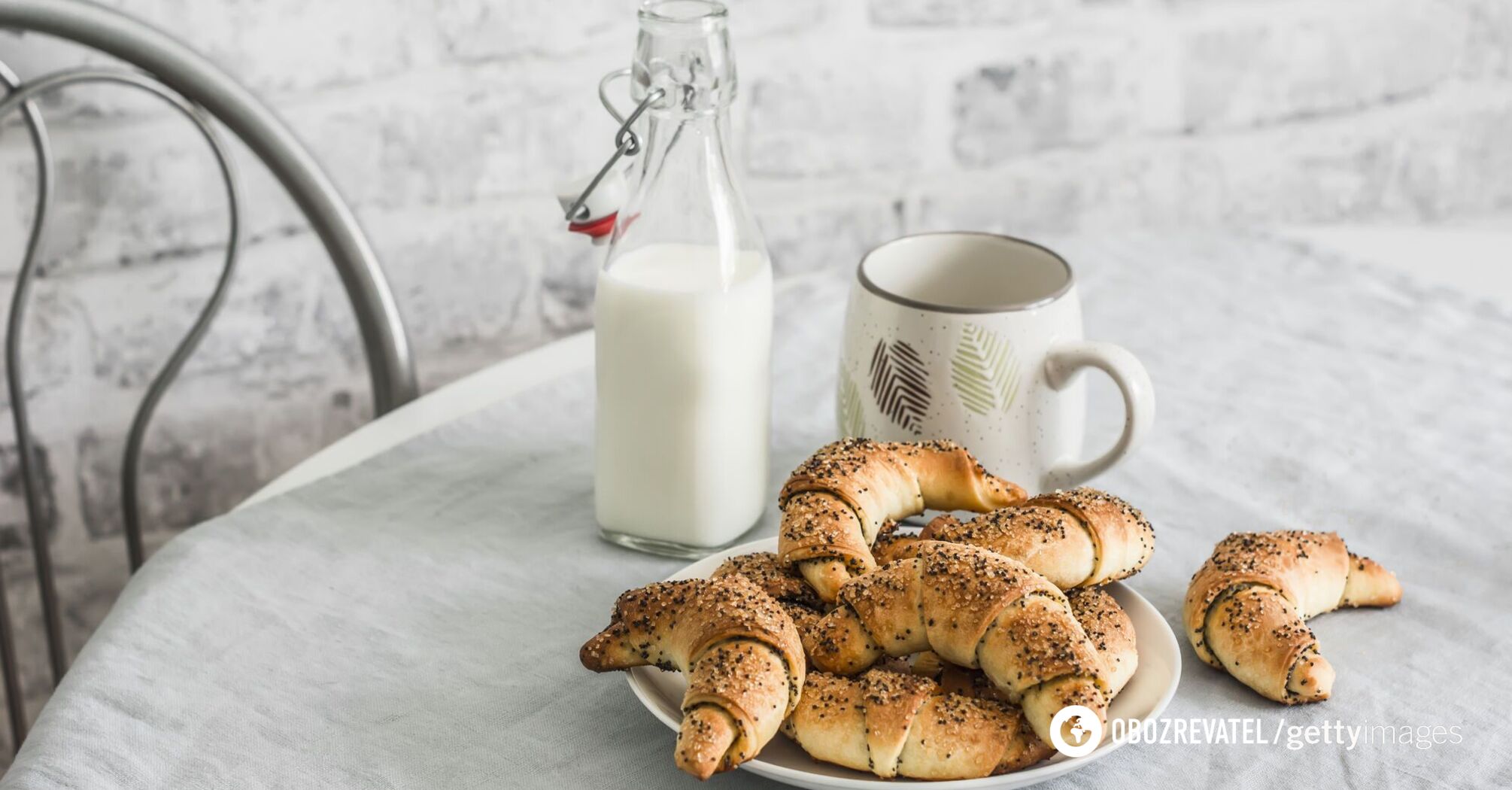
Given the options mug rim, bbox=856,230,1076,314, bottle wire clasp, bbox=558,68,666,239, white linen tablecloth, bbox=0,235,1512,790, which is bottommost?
white linen tablecloth, bbox=0,235,1512,790

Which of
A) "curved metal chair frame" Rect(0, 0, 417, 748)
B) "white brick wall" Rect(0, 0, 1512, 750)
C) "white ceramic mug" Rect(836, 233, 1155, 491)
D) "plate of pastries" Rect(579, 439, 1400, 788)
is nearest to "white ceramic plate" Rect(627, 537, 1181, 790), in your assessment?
"plate of pastries" Rect(579, 439, 1400, 788)

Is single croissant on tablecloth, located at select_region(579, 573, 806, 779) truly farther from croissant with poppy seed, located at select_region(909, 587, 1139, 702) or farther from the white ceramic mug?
the white ceramic mug

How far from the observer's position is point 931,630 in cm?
53

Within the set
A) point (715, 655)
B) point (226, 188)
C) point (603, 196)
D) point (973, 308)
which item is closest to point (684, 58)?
point (603, 196)

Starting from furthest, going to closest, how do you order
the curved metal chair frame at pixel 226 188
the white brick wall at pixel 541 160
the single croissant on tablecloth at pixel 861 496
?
the white brick wall at pixel 541 160, the curved metal chair frame at pixel 226 188, the single croissant on tablecloth at pixel 861 496

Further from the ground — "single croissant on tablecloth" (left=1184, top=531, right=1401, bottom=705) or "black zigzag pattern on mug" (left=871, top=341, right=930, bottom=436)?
"black zigzag pattern on mug" (left=871, top=341, right=930, bottom=436)

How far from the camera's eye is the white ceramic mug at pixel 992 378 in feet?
2.27

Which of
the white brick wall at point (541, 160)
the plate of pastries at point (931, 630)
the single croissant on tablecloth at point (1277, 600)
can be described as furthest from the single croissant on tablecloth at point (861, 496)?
the white brick wall at point (541, 160)

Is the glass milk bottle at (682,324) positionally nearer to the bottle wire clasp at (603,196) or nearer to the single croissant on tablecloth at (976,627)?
the bottle wire clasp at (603,196)

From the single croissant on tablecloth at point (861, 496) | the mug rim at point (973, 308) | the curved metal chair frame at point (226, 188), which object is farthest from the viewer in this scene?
the curved metal chair frame at point (226, 188)

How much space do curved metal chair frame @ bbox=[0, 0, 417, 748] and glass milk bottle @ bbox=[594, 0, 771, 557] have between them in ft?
1.02

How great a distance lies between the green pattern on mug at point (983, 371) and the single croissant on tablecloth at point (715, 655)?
0.59 feet

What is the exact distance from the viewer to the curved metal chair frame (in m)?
0.86

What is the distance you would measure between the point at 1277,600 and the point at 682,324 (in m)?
0.30
